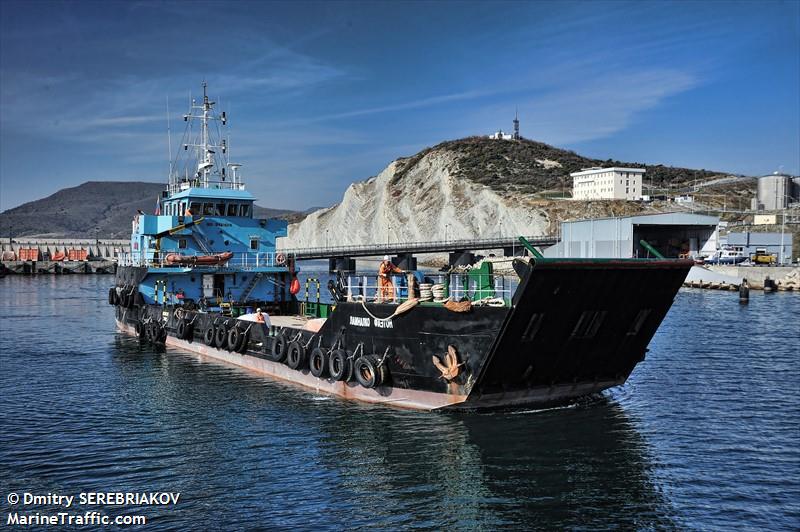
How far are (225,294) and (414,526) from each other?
21.0 m

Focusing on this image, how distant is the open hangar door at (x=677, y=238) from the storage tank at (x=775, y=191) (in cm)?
5247

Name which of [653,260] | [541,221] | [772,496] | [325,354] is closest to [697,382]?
[653,260]

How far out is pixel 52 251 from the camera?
5251 inches

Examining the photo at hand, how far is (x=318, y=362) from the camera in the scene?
2044 cm

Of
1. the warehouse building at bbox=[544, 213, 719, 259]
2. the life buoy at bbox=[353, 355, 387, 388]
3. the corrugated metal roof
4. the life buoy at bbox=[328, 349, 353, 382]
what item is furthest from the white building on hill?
the life buoy at bbox=[353, 355, 387, 388]

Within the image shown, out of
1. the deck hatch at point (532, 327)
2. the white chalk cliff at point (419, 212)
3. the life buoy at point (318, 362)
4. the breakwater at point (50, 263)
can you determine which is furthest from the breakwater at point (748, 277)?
the breakwater at point (50, 263)

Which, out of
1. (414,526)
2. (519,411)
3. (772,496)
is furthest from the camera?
(519,411)

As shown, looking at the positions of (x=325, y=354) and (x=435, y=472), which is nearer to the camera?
→ (x=435, y=472)

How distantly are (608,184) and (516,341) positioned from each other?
113 metres

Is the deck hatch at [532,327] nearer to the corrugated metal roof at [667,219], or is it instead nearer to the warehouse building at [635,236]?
the warehouse building at [635,236]

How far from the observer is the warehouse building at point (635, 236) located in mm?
67188

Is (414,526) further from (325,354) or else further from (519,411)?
(325,354)

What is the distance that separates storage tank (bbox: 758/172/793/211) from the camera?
125 m

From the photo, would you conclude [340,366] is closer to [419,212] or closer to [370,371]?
[370,371]
